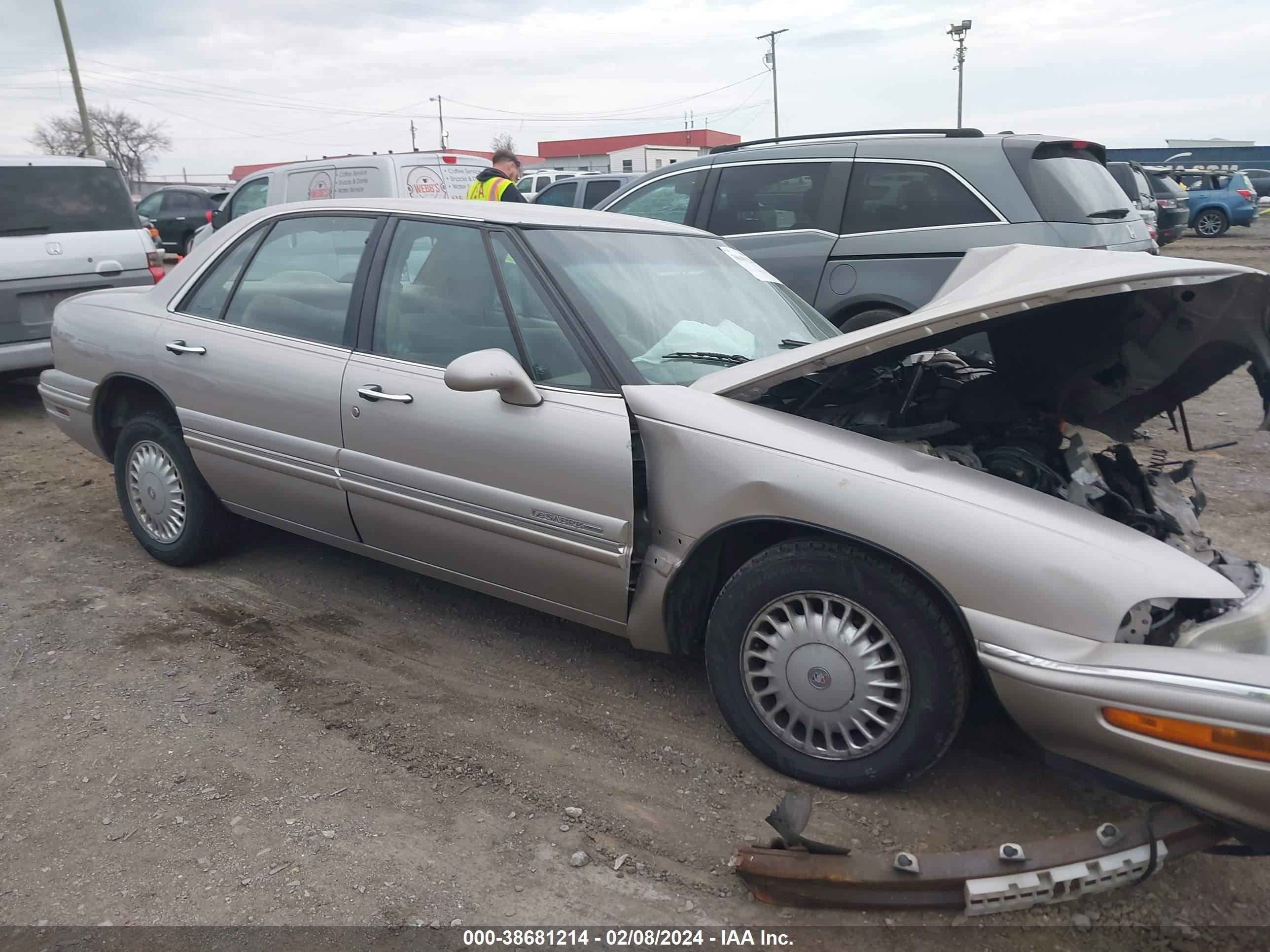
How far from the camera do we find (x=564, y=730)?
10.1 ft

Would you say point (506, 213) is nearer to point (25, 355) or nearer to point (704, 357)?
point (704, 357)

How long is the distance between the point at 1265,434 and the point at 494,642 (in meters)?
5.77

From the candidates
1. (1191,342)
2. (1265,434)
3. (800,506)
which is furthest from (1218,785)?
(1265,434)

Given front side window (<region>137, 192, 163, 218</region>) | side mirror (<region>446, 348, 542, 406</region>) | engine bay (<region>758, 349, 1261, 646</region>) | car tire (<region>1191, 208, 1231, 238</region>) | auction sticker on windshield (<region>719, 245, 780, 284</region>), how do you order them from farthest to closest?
1. car tire (<region>1191, 208, 1231, 238</region>)
2. front side window (<region>137, 192, 163, 218</region>)
3. auction sticker on windshield (<region>719, 245, 780, 284</region>)
4. side mirror (<region>446, 348, 542, 406</region>)
5. engine bay (<region>758, 349, 1261, 646</region>)

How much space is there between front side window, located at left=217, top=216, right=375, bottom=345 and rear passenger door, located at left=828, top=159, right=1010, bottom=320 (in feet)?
10.7

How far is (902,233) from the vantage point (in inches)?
231

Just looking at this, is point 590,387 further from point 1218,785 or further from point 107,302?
point 107,302

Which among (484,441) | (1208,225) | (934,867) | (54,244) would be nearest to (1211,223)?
(1208,225)

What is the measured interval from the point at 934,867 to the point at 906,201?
4565mm

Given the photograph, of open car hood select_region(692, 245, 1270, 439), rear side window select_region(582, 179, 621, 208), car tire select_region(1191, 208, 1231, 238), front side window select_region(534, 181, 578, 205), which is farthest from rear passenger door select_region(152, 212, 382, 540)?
car tire select_region(1191, 208, 1231, 238)

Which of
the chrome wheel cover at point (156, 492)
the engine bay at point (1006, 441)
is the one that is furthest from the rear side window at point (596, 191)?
the engine bay at point (1006, 441)

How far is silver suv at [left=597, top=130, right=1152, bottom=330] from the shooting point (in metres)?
5.60

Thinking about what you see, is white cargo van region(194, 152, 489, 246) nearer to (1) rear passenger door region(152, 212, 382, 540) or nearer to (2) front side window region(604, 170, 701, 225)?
(2) front side window region(604, 170, 701, 225)

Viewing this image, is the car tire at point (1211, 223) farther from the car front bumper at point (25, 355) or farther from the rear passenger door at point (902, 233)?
the car front bumper at point (25, 355)
